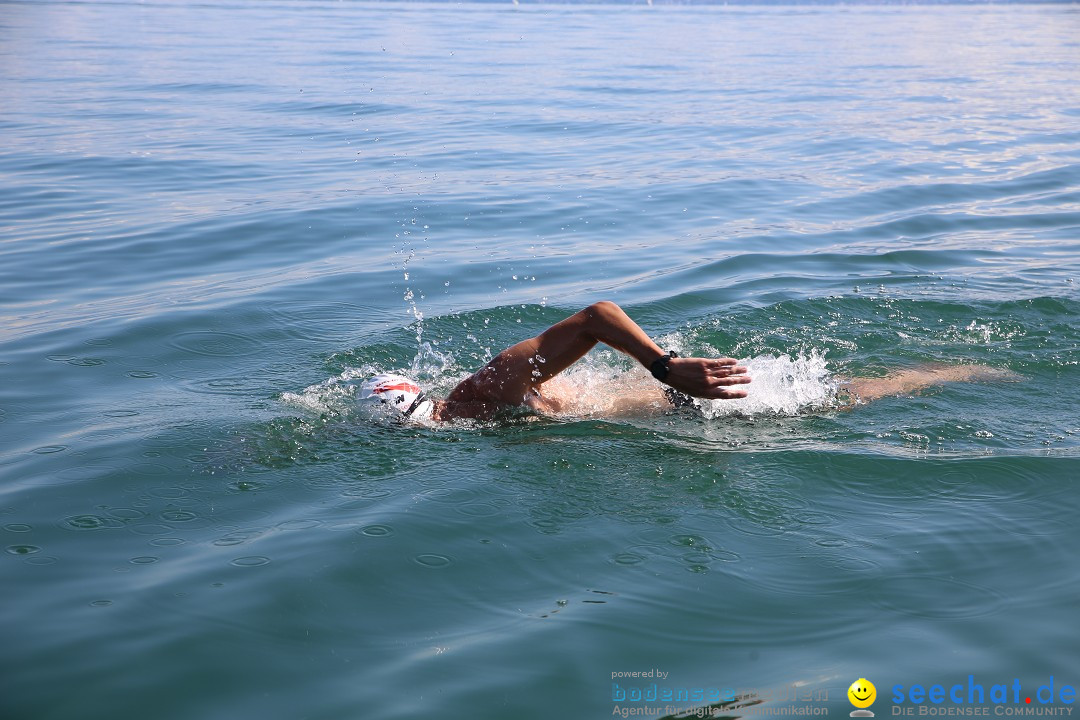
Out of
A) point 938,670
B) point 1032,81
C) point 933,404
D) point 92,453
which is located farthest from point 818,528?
point 1032,81

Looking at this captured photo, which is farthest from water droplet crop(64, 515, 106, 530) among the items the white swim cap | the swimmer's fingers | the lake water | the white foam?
the white foam

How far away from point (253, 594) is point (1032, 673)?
3.23m

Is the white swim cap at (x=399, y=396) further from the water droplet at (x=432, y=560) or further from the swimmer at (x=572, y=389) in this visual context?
the water droplet at (x=432, y=560)

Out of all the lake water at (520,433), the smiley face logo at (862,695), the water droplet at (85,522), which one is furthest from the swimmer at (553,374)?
the smiley face logo at (862,695)

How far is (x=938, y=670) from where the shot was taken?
3.85 m

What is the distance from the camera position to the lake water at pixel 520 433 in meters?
4.04

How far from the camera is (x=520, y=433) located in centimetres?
623

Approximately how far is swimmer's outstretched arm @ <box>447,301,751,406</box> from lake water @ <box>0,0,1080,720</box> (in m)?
0.29

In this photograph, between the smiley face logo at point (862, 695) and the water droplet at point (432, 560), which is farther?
the water droplet at point (432, 560)

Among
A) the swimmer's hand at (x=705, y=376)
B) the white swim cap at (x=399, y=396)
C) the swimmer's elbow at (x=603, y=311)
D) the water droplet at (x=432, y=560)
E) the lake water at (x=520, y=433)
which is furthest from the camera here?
the white swim cap at (x=399, y=396)

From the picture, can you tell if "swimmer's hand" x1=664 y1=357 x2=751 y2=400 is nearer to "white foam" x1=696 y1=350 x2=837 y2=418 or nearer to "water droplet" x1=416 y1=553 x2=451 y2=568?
"white foam" x1=696 y1=350 x2=837 y2=418

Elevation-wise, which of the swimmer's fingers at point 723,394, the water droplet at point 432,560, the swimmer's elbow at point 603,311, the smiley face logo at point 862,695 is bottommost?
the smiley face logo at point 862,695

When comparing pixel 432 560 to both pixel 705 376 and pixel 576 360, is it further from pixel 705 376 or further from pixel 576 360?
pixel 705 376

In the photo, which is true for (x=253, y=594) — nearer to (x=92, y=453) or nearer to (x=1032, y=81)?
(x=92, y=453)
